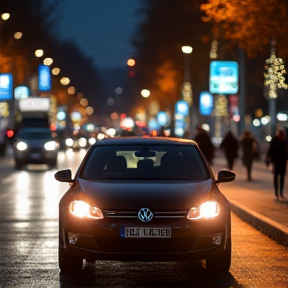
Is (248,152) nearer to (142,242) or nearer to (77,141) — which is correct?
(142,242)

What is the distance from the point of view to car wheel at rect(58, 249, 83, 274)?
485 inches

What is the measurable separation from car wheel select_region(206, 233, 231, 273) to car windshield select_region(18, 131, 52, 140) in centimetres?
3696

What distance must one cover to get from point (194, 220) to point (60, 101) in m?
151

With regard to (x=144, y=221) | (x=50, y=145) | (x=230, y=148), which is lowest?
(x=50, y=145)

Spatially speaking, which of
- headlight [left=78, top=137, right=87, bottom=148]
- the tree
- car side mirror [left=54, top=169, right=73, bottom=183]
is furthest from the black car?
headlight [left=78, top=137, right=87, bottom=148]

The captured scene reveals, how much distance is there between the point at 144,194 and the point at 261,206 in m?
11.0

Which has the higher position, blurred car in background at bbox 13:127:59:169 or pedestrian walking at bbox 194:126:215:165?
pedestrian walking at bbox 194:126:215:165

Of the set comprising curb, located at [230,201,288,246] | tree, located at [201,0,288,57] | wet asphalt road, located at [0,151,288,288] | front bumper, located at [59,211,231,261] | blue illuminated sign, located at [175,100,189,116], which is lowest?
blue illuminated sign, located at [175,100,189,116]

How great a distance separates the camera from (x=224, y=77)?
162ft

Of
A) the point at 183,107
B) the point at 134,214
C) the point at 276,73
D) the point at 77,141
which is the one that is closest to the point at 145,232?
the point at 134,214

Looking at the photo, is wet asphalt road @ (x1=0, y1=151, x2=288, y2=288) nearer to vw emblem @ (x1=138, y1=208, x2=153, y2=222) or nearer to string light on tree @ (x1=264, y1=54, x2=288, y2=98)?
vw emblem @ (x1=138, y1=208, x2=153, y2=222)

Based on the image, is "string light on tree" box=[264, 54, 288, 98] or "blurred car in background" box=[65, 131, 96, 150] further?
"blurred car in background" box=[65, 131, 96, 150]

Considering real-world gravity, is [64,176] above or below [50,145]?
above

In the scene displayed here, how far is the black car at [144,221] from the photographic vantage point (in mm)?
11742
